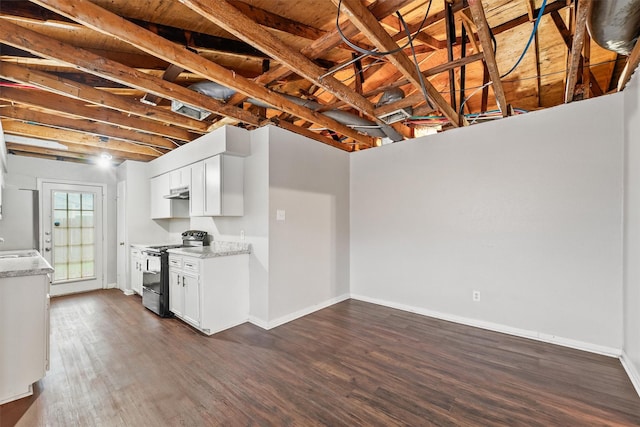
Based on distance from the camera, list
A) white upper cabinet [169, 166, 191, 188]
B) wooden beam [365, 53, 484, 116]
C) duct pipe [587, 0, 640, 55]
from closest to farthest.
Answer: duct pipe [587, 0, 640, 55] < wooden beam [365, 53, 484, 116] < white upper cabinet [169, 166, 191, 188]

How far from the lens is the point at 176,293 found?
370 cm

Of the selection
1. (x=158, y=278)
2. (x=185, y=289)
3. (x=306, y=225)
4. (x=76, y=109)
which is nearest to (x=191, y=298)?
(x=185, y=289)

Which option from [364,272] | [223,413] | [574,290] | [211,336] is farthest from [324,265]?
[574,290]

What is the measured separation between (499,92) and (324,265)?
3088 mm

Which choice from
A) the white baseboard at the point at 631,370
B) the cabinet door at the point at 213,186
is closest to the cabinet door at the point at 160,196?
the cabinet door at the point at 213,186

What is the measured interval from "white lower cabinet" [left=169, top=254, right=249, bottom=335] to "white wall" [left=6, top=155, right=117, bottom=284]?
9.79 feet

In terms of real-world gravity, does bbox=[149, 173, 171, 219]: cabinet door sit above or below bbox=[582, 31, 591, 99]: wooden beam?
below

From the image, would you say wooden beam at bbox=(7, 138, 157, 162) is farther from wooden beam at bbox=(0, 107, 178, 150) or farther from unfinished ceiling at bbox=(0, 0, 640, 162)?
wooden beam at bbox=(0, 107, 178, 150)

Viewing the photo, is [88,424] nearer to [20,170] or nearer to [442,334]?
[442,334]

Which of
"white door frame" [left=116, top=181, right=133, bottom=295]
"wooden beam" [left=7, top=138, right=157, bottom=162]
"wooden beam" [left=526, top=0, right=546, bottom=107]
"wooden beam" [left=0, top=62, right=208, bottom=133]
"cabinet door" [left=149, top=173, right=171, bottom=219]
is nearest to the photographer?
"wooden beam" [left=0, top=62, right=208, bottom=133]

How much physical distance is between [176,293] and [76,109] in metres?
2.57

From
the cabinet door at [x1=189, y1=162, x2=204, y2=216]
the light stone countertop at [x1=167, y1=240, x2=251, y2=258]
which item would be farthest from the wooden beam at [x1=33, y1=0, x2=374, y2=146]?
the light stone countertop at [x1=167, y1=240, x2=251, y2=258]

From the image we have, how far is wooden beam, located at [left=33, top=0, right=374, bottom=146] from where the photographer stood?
1.76 m

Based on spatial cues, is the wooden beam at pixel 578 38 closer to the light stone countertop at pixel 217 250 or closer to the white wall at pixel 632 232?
the white wall at pixel 632 232
